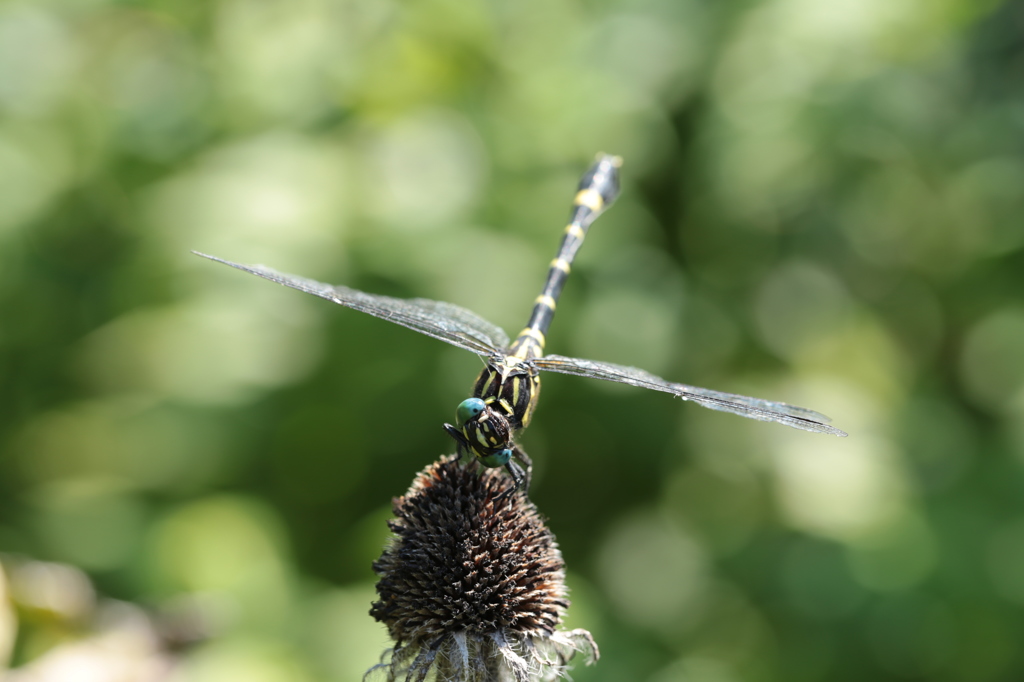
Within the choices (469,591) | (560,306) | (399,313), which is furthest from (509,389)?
(560,306)

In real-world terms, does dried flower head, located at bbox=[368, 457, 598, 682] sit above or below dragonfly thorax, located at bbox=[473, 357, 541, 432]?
below

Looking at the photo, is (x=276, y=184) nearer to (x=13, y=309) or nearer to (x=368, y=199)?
(x=368, y=199)

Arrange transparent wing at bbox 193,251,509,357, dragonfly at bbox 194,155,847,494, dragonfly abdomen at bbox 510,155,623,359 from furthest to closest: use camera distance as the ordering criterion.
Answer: dragonfly abdomen at bbox 510,155,623,359, transparent wing at bbox 193,251,509,357, dragonfly at bbox 194,155,847,494

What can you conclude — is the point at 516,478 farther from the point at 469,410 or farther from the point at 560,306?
the point at 560,306

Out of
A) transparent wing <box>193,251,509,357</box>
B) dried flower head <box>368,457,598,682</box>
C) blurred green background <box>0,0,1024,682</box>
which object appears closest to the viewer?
dried flower head <box>368,457,598,682</box>

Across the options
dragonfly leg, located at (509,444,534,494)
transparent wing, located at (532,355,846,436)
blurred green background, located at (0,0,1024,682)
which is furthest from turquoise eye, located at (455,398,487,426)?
blurred green background, located at (0,0,1024,682)

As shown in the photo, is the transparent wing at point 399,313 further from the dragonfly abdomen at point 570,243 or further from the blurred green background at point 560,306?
the blurred green background at point 560,306

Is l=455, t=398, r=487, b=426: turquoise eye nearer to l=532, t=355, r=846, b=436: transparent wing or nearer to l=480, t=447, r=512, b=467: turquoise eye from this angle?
l=480, t=447, r=512, b=467: turquoise eye
